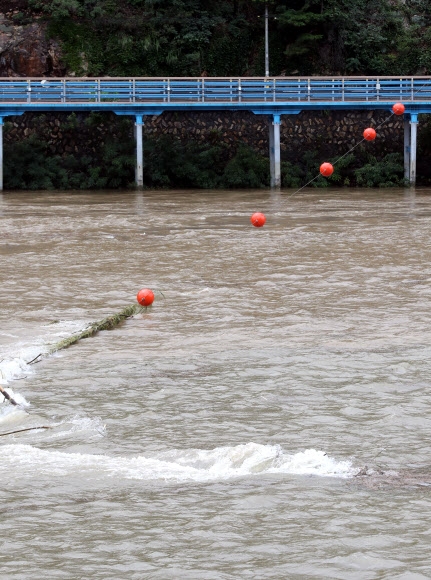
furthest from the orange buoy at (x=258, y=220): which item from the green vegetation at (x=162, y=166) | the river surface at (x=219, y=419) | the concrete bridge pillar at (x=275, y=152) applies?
the green vegetation at (x=162, y=166)

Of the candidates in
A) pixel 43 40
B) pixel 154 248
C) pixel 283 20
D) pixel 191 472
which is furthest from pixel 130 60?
pixel 191 472

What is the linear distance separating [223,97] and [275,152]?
2507 millimetres

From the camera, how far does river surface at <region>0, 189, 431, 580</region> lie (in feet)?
22.0

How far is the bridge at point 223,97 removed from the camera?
117ft

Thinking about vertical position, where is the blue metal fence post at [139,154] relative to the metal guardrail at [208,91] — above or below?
below

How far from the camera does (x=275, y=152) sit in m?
36.9

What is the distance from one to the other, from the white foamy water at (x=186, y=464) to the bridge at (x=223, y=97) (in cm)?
2789

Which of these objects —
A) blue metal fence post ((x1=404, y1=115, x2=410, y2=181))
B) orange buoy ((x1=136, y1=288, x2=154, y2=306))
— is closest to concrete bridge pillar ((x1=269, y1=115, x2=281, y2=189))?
blue metal fence post ((x1=404, y1=115, x2=410, y2=181))

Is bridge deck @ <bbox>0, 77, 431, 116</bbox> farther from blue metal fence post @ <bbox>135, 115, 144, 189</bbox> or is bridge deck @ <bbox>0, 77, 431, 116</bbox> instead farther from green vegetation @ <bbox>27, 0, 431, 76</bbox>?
green vegetation @ <bbox>27, 0, 431, 76</bbox>

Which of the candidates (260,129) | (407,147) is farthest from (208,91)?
(407,147)

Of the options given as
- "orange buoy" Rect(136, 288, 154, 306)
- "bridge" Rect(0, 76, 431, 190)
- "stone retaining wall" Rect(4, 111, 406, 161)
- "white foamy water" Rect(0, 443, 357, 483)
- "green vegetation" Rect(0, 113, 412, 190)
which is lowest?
"white foamy water" Rect(0, 443, 357, 483)

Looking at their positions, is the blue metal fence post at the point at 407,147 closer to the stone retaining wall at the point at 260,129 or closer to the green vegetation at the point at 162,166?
the green vegetation at the point at 162,166

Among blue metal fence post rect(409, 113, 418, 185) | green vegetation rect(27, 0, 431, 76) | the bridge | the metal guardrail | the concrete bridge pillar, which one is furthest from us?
green vegetation rect(27, 0, 431, 76)

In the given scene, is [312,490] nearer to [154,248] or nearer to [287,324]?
[287,324]
